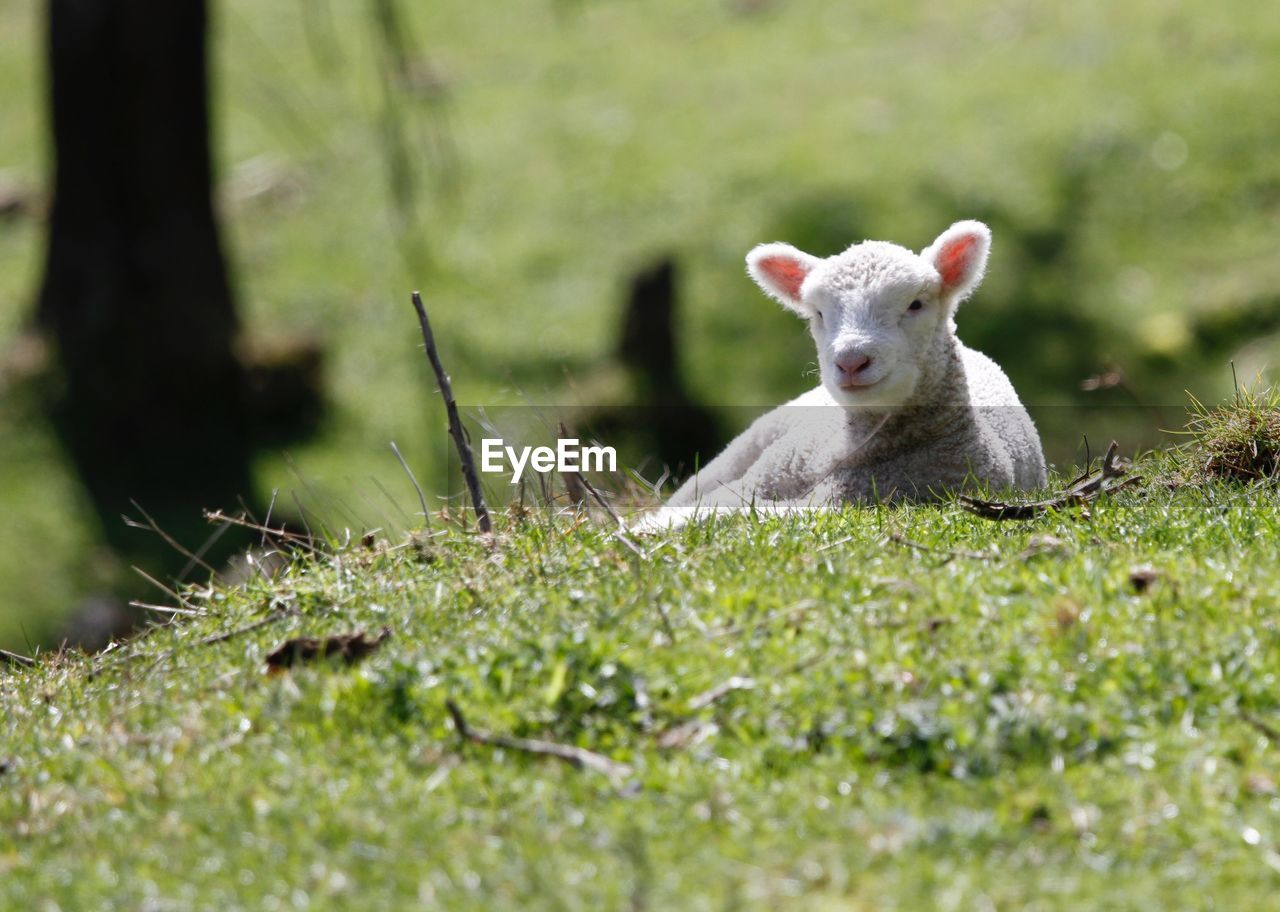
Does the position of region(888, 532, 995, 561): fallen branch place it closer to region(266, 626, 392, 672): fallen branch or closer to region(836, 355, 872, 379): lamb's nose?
region(836, 355, 872, 379): lamb's nose

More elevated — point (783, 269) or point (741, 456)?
point (783, 269)

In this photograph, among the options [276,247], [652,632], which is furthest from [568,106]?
[652,632]

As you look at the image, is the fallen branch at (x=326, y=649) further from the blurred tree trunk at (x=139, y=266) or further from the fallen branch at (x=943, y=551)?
the blurred tree trunk at (x=139, y=266)

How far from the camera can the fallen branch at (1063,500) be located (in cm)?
540

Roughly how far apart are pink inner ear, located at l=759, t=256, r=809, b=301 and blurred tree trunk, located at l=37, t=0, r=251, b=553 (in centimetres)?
777

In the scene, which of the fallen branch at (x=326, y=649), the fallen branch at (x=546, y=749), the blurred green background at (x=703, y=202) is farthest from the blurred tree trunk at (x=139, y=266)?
the fallen branch at (x=546, y=749)

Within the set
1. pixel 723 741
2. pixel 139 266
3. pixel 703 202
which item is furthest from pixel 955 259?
pixel 703 202

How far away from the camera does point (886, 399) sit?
5926 mm

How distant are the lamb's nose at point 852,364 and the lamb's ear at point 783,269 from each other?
63cm

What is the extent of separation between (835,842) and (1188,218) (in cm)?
1296

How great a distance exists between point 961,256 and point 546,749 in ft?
9.86

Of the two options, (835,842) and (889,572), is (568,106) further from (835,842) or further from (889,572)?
(835,842)

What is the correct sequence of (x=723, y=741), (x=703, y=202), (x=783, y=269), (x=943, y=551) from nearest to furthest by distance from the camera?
(x=723, y=741) → (x=943, y=551) → (x=783, y=269) → (x=703, y=202)

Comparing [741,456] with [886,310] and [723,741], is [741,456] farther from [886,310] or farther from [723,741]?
[723,741]
